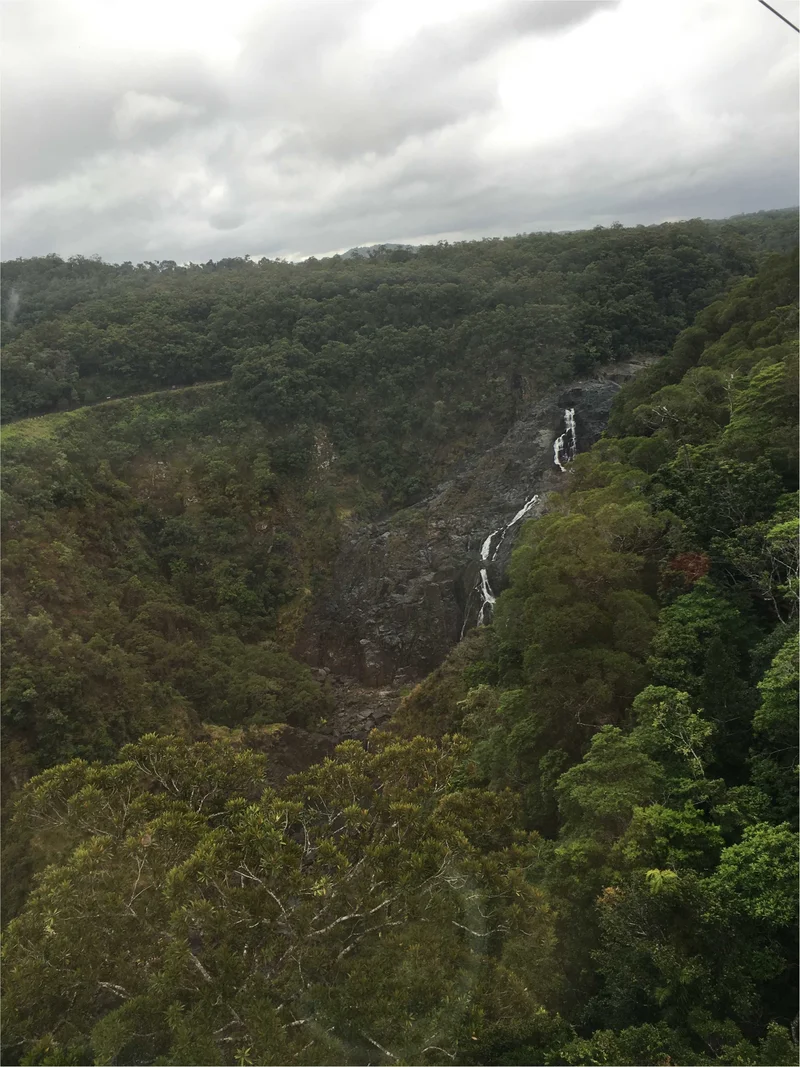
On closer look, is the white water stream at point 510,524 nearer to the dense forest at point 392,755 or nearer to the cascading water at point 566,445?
the cascading water at point 566,445

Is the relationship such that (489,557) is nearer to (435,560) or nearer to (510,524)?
(510,524)

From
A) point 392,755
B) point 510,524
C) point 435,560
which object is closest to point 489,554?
point 510,524

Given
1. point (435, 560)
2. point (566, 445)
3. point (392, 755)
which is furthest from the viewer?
point (566, 445)

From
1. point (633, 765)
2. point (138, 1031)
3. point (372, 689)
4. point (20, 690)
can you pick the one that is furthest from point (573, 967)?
point (372, 689)

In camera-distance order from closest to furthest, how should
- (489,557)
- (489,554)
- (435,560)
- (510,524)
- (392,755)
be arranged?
(392,755)
(489,557)
(489,554)
(510,524)
(435,560)

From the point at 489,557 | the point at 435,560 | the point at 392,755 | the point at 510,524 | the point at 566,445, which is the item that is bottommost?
the point at 435,560

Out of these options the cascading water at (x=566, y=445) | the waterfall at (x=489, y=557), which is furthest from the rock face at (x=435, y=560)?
the cascading water at (x=566, y=445)

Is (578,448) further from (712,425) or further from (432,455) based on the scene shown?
(712,425)
